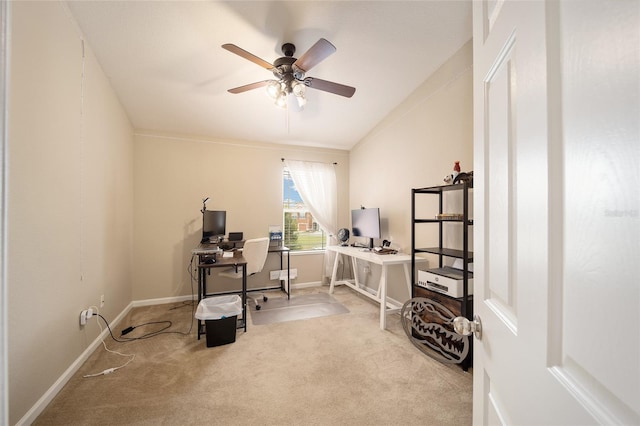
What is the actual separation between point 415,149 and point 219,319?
289cm

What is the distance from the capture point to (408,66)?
8.36 feet

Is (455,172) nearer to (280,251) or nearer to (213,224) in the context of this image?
(280,251)

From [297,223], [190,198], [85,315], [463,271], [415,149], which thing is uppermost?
[415,149]

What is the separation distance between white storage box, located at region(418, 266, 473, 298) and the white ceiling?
2.10 m

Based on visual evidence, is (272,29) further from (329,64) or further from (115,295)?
(115,295)

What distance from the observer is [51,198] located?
167 cm

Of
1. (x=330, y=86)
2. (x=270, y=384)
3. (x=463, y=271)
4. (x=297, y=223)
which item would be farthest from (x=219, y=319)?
(x=330, y=86)

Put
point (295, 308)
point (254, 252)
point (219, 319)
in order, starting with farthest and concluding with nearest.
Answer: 1. point (295, 308)
2. point (254, 252)
3. point (219, 319)

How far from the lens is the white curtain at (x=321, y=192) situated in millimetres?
4387

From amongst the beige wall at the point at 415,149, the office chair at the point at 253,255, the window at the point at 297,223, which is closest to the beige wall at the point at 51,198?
the office chair at the point at 253,255

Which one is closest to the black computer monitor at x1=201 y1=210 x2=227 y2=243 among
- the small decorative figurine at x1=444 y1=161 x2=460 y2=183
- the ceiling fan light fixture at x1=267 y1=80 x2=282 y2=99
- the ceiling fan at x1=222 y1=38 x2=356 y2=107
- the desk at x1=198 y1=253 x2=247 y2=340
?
the desk at x1=198 y1=253 x2=247 y2=340

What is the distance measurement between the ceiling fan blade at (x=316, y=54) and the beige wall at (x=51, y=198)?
5.30 feet

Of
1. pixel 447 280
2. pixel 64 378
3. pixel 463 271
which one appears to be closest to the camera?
pixel 64 378

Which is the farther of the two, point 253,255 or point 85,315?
point 253,255
